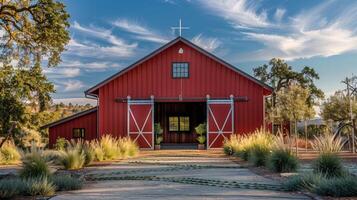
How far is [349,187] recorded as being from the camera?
7965 millimetres

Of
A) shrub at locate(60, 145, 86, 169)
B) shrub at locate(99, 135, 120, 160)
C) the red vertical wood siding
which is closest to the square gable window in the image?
the red vertical wood siding

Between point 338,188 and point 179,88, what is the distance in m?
18.7

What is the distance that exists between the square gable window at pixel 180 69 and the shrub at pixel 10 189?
18.5 metres

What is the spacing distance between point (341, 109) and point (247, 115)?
9.09 metres

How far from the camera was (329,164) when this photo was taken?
32.5 ft

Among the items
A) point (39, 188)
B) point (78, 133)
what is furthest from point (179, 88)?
point (39, 188)

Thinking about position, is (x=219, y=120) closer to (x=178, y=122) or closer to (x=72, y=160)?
(x=178, y=122)

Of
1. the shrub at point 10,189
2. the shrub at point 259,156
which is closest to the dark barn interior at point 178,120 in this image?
the shrub at point 259,156

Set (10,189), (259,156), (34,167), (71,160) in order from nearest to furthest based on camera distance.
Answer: (10,189) → (34,167) → (71,160) → (259,156)

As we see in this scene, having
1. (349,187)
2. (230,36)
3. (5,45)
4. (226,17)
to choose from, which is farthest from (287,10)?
(349,187)

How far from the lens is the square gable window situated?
87.1 feet

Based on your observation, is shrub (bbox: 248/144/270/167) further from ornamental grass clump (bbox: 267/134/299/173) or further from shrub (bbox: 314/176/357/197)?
shrub (bbox: 314/176/357/197)

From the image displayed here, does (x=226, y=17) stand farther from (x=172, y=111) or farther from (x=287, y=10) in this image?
(x=172, y=111)

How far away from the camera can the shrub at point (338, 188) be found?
7910 mm
